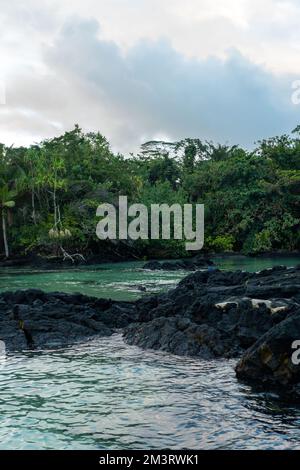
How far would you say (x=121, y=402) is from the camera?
9938mm

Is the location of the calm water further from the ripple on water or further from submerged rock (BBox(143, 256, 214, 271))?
submerged rock (BBox(143, 256, 214, 271))

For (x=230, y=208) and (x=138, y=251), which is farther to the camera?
(x=230, y=208)

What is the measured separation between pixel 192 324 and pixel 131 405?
4.54 m

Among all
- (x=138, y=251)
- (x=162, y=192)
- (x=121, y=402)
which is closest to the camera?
(x=121, y=402)

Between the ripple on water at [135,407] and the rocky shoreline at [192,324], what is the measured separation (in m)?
0.57

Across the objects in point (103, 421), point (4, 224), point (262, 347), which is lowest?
point (103, 421)

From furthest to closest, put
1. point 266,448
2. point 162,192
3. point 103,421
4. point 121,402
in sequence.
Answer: point 162,192
point 121,402
point 103,421
point 266,448

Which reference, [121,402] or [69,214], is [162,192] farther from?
[121,402]

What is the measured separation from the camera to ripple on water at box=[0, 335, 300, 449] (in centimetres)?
819

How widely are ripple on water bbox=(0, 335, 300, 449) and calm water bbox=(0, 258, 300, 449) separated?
0.01 metres

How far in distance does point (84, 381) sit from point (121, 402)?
5.24 feet

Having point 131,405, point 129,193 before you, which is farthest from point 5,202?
point 131,405

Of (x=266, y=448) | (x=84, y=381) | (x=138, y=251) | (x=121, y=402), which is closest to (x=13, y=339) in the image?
(x=84, y=381)

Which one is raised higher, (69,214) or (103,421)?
(69,214)
